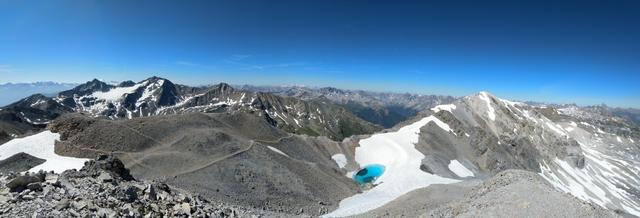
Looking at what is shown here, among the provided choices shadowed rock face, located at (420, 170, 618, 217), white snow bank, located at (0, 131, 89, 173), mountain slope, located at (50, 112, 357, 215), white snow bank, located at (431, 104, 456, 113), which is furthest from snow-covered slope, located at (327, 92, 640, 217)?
white snow bank, located at (0, 131, 89, 173)

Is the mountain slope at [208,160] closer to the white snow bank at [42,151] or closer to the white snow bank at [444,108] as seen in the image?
the white snow bank at [42,151]

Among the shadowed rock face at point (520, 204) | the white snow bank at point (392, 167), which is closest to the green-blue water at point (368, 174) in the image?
the white snow bank at point (392, 167)

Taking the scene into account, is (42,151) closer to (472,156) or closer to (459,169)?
(459,169)

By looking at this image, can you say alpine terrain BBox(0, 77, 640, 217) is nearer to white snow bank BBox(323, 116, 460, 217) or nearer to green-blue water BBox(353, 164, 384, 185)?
white snow bank BBox(323, 116, 460, 217)

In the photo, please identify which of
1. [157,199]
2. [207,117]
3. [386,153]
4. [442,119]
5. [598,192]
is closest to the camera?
[157,199]

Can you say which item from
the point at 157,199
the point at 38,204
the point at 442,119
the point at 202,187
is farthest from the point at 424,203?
the point at 442,119

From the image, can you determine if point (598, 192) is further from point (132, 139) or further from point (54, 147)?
point (54, 147)

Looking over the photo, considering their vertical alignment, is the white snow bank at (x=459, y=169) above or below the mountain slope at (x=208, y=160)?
below
